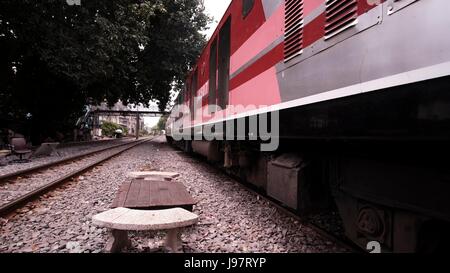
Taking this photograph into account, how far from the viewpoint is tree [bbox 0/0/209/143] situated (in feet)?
39.9

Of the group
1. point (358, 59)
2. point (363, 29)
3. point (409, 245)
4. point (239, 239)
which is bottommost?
point (239, 239)

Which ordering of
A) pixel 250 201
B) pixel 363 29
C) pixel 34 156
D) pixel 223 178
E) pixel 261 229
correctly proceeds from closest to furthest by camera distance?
pixel 363 29 < pixel 261 229 < pixel 250 201 < pixel 223 178 < pixel 34 156

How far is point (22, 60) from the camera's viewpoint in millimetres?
15523

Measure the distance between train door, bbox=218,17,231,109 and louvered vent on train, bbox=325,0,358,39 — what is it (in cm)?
319

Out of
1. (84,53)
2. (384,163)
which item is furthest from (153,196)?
(84,53)

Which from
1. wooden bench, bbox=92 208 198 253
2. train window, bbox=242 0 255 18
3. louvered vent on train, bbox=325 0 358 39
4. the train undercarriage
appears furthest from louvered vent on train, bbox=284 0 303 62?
wooden bench, bbox=92 208 198 253

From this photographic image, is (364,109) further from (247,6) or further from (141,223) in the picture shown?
(247,6)

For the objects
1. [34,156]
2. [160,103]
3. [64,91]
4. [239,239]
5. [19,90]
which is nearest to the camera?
[239,239]

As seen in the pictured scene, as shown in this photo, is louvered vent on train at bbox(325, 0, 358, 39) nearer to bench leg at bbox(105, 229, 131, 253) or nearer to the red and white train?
the red and white train

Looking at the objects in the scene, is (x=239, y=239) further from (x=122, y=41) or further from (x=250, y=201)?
(x=122, y=41)

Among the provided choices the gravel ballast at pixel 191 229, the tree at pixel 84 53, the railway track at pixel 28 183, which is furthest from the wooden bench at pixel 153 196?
the tree at pixel 84 53

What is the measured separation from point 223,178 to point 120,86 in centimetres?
1487

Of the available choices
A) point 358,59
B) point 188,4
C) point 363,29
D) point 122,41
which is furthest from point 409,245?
point 188,4

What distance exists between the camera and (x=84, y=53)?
12.5 metres
